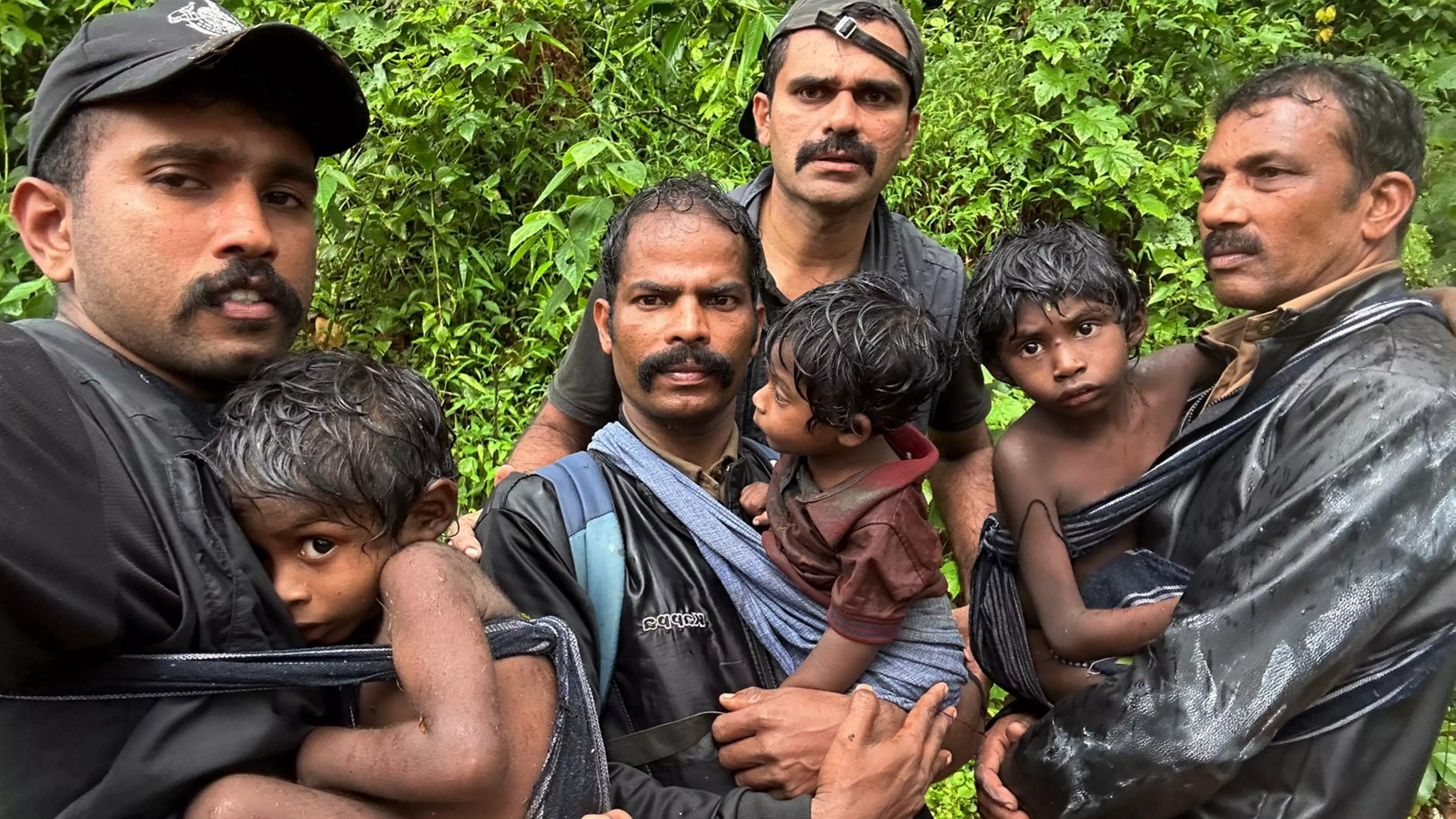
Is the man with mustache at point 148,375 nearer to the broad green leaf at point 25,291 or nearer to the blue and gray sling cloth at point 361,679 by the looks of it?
the blue and gray sling cloth at point 361,679

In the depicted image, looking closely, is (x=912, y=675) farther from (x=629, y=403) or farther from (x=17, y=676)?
(x=17, y=676)

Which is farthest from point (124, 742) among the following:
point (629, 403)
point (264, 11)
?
point (264, 11)

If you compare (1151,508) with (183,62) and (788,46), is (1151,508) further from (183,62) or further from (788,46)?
(183,62)

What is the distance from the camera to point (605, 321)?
2.72 metres

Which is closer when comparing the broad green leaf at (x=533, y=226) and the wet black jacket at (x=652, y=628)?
the wet black jacket at (x=652, y=628)

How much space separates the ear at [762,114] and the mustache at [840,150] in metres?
0.37

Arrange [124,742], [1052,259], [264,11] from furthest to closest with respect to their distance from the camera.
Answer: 1. [264,11]
2. [1052,259]
3. [124,742]

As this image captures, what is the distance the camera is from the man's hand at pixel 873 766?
2.14 meters

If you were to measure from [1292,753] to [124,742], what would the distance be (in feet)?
6.95

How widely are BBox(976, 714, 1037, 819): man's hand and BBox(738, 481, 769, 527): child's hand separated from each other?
793mm

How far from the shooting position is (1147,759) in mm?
2064

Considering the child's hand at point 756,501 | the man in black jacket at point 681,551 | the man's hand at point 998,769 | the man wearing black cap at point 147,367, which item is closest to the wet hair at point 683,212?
the man in black jacket at point 681,551

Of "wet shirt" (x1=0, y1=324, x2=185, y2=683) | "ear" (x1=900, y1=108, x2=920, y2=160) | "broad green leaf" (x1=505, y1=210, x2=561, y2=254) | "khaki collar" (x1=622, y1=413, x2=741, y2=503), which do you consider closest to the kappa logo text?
"khaki collar" (x1=622, y1=413, x2=741, y2=503)

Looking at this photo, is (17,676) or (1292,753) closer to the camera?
(17,676)
